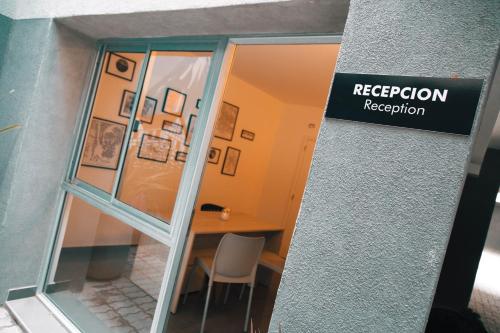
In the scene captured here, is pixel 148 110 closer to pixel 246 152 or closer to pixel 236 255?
pixel 236 255

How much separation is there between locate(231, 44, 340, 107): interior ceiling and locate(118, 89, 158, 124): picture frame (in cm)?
124

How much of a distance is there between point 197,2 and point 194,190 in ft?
3.63

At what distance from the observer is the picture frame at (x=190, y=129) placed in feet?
7.41

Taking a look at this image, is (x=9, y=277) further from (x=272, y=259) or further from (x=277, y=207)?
(x=277, y=207)

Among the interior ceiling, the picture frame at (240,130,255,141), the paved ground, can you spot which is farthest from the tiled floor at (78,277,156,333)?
the picture frame at (240,130,255,141)

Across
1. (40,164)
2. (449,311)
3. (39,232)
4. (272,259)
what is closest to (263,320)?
(272,259)

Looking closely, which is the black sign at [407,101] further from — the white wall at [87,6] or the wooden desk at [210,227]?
the wooden desk at [210,227]

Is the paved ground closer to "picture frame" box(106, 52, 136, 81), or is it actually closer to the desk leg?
the desk leg

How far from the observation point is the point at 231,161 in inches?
227

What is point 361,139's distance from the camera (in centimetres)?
127

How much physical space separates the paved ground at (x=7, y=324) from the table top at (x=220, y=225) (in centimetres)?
153

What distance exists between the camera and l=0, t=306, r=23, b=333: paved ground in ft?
8.36

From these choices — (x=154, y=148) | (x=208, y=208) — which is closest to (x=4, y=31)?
(x=154, y=148)

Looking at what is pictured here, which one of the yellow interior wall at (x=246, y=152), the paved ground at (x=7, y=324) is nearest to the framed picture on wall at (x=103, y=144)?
the paved ground at (x=7, y=324)
